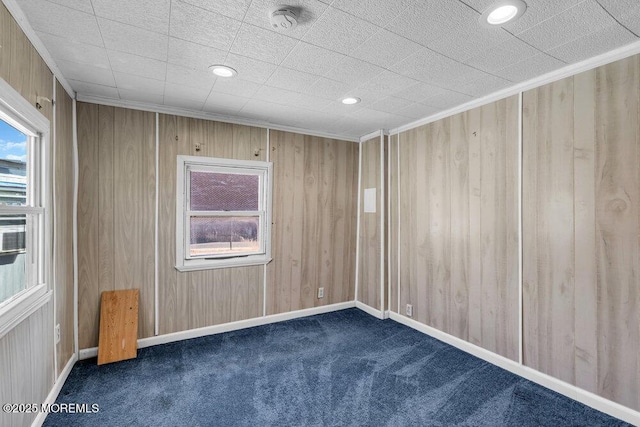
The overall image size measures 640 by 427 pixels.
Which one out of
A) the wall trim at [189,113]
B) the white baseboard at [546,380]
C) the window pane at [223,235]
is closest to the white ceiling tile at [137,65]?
the wall trim at [189,113]

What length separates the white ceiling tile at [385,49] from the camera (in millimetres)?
1891

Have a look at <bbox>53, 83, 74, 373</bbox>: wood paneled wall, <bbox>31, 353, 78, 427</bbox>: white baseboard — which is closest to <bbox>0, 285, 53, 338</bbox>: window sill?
<bbox>53, 83, 74, 373</bbox>: wood paneled wall

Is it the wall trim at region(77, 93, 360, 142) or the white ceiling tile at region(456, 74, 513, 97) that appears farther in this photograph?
the wall trim at region(77, 93, 360, 142)

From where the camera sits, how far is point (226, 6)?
161 centimetres

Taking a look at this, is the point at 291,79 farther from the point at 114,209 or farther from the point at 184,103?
the point at 114,209

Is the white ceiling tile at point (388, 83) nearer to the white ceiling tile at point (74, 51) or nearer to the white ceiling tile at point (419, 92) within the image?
the white ceiling tile at point (419, 92)

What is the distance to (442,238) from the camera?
334cm

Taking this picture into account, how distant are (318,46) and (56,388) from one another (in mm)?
3035

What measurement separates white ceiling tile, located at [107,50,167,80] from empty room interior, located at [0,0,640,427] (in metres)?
0.02

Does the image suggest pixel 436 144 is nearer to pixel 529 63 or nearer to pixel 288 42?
pixel 529 63

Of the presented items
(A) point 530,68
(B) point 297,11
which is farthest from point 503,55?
(B) point 297,11

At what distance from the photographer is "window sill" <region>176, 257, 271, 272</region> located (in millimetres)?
3344

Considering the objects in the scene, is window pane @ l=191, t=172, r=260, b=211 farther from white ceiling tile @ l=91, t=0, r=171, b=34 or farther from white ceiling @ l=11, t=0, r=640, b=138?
white ceiling tile @ l=91, t=0, r=171, b=34

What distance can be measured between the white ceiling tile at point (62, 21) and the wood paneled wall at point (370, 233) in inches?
121
